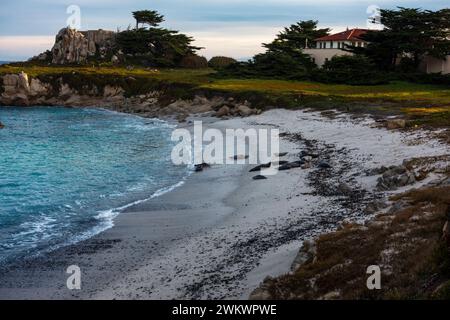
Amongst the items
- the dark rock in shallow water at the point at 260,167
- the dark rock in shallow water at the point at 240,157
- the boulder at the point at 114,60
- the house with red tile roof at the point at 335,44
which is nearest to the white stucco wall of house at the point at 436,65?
the house with red tile roof at the point at 335,44

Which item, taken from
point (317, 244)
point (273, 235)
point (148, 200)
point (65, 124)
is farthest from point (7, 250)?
point (65, 124)

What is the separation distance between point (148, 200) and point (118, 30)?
104236 millimetres

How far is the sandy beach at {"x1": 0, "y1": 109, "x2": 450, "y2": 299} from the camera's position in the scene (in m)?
13.8

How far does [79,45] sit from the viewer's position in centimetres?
11331

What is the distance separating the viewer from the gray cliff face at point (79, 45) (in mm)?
111500

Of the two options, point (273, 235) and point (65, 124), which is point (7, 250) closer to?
point (273, 235)

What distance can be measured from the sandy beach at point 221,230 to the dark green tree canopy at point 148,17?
95.8 m

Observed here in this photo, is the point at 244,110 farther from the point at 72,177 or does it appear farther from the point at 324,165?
the point at 324,165

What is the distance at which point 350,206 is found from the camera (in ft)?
59.5

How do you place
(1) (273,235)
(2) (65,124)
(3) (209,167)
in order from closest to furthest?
(1) (273,235)
(3) (209,167)
(2) (65,124)

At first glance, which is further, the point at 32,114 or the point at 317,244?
the point at 32,114

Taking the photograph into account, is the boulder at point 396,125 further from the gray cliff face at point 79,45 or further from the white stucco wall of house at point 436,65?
the gray cliff face at point 79,45

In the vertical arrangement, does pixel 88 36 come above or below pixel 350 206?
above
